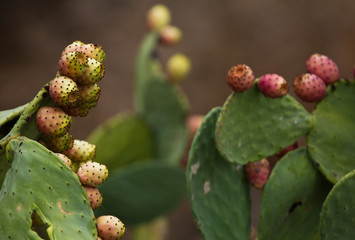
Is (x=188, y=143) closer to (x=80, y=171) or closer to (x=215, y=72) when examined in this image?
(x=80, y=171)

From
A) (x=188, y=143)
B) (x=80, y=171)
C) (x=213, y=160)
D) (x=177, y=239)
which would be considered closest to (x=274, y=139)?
(x=213, y=160)

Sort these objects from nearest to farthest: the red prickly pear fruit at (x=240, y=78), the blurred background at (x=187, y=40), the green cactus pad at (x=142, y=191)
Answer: the red prickly pear fruit at (x=240, y=78) → the green cactus pad at (x=142, y=191) → the blurred background at (x=187, y=40)

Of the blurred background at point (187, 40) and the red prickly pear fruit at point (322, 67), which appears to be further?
the blurred background at point (187, 40)

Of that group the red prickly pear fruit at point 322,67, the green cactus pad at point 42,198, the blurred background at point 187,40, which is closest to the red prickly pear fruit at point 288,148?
the red prickly pear fruit at point 322,67

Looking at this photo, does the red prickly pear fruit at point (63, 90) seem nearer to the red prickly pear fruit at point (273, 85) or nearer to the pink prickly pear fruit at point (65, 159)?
the pink prickly pear fruit at point (65, 159)

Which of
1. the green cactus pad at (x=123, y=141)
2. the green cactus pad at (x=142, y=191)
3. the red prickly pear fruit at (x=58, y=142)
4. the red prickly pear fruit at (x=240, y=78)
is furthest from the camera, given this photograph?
the green cactus pad at (x=123, y=141)

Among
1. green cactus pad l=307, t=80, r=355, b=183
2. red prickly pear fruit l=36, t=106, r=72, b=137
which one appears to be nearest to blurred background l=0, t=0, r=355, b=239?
green cactus pad l=307, t=80, r=355, b=183
